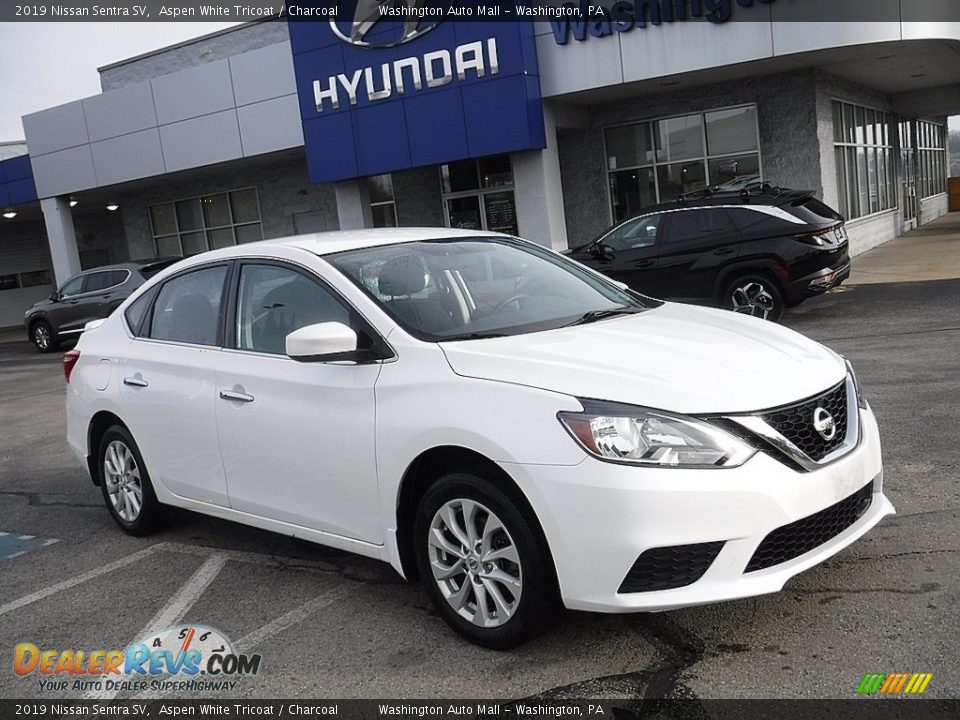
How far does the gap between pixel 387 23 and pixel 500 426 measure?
16707mm

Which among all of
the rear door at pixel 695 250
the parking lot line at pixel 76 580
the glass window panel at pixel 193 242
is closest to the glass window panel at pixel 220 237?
the glass window panel at pixel 193 242

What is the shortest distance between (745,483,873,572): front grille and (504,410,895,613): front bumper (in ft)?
0.10

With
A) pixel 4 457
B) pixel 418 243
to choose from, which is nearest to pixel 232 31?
pixel 4 457

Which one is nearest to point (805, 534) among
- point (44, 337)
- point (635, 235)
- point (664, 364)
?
point (664, 364)

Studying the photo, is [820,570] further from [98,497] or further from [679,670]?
[98,497]

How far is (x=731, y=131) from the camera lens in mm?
18156

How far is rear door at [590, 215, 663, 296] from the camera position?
12328 millimetres

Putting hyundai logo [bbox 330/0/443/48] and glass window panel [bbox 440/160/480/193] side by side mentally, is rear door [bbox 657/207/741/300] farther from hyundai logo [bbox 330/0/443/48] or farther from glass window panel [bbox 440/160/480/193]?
glass window panel [bbox 440/160/480/193]

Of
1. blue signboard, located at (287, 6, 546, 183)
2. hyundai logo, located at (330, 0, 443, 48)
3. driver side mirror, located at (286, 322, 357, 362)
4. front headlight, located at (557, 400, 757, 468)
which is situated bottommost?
front headlight, located at (557, 400, 757, 468)

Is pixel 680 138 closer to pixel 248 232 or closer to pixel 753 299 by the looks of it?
pixel 753 299

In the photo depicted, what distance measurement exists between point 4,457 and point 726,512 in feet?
25.9

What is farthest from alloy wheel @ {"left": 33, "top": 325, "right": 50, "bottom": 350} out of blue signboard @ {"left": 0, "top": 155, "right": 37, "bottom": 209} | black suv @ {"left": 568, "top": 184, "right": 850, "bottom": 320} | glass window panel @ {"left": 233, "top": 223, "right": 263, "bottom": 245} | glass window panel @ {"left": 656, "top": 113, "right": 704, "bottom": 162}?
glass window panel @ {"left": 656, "top": 113, "right": 704, "bottom": 162}

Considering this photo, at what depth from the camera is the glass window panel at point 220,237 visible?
2647 cm

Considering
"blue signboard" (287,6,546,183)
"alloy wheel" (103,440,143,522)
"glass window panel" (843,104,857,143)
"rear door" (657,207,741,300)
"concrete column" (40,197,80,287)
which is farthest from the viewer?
"concrete column" (40,197,80,287)
